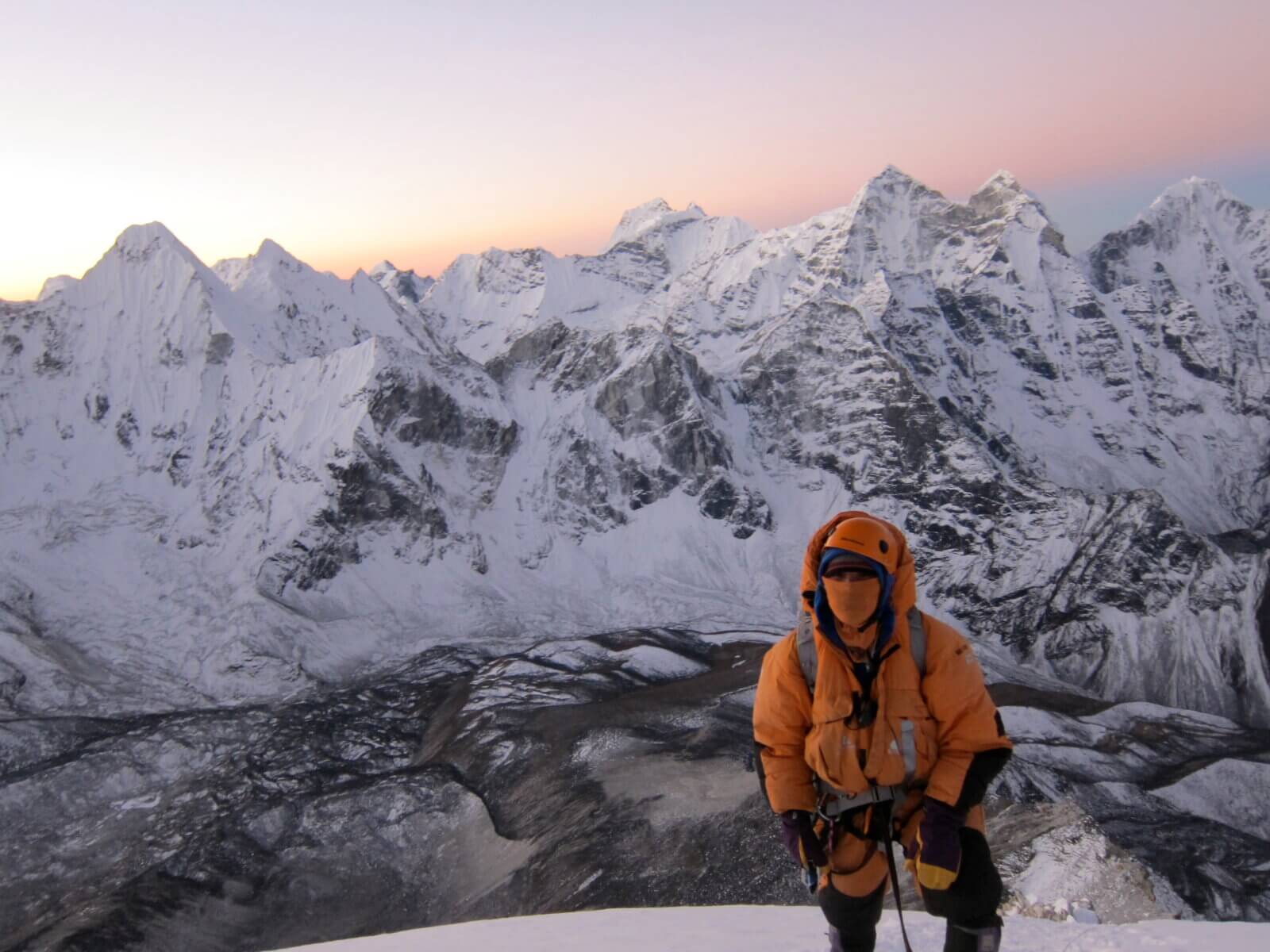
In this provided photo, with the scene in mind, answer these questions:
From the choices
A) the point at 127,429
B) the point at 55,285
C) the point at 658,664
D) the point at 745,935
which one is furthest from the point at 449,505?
the point at 745,935

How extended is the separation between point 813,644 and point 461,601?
138 meters

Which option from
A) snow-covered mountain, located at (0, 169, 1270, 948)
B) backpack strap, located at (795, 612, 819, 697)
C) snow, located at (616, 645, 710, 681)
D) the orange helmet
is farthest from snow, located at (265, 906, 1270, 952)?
snow, located at (616, 645, 710, 681)

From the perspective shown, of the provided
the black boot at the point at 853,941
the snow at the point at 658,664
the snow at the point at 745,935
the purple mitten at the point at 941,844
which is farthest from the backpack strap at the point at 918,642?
the snow at the point at 658,664

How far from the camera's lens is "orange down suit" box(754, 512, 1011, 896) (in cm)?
729

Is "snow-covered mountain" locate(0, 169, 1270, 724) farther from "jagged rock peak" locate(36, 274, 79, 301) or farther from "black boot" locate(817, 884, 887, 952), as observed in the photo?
"black boot" locate(817, 884, 887, 952)

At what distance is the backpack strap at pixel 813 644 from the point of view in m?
7.45

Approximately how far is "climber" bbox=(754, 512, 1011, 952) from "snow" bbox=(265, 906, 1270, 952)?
2.74m

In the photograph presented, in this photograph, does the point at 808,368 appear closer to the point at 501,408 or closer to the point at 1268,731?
the point at 501,408

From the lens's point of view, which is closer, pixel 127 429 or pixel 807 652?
pixel 807 652

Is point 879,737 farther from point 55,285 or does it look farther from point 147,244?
point 55,285

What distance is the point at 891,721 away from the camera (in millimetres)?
7391

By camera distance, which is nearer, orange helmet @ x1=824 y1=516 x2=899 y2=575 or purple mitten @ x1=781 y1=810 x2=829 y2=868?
orange helmet @ x1=824 y1=516 x2=899 y2=575

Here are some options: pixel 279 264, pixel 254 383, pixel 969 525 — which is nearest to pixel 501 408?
pixel 254 383

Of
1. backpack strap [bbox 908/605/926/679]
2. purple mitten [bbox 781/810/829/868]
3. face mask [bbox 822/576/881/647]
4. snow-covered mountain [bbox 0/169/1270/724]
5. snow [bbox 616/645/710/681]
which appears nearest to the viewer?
face mask [bbox 822/576/881/647]
